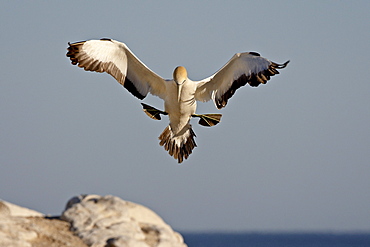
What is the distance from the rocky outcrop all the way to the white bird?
5.92 feet

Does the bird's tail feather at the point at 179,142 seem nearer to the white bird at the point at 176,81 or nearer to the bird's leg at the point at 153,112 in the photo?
the white bird at the point at 176,81

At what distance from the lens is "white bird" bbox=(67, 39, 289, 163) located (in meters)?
14.4

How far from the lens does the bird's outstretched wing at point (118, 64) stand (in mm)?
14234

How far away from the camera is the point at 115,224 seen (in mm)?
13352

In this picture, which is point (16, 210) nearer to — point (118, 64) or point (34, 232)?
point (34, 232)

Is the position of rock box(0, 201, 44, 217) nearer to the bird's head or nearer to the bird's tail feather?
the bird's tail feather

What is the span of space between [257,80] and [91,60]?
8.69ft

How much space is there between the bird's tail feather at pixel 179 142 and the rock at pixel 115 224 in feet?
5.73

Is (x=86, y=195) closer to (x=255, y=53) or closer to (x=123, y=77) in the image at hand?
(x=123, y=77)

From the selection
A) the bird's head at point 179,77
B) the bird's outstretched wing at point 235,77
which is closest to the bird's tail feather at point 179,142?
the bird's outstretched wing at point 235,77

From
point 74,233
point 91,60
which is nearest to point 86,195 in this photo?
point 74,233

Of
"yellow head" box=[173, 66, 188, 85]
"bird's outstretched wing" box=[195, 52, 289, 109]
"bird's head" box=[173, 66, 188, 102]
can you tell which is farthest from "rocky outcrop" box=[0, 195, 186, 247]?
"bird's outstretched wing" box=[195, 52, 289, 109]

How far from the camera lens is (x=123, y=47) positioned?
1465 centimetres

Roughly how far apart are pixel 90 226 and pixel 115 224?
375 millimetres
